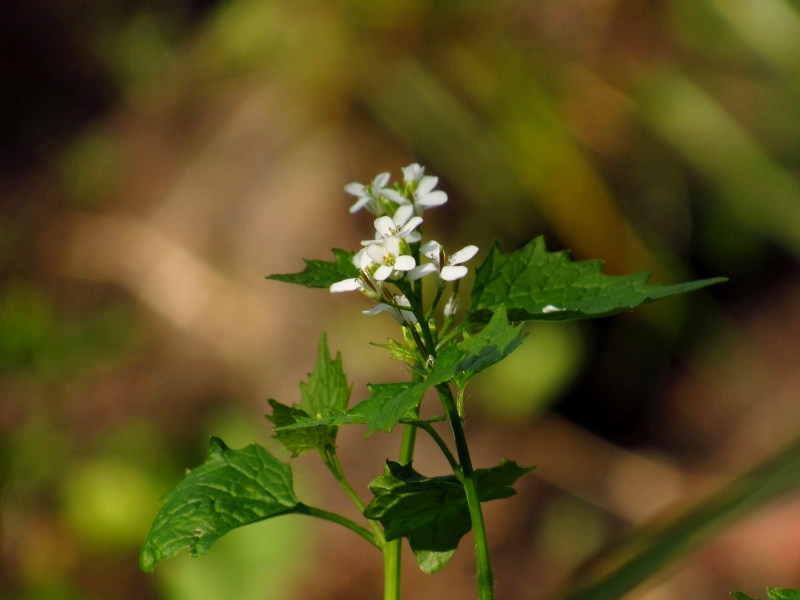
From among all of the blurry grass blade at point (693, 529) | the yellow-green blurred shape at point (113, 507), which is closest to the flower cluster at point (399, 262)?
the blurry grass blade at point (693, 529)

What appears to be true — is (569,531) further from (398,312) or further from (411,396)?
(411,396)

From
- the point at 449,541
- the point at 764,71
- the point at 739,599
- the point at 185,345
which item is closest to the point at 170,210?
the point at 185,345

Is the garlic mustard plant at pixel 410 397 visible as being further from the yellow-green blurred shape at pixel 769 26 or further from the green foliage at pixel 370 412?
the yellow-green blurred shape at pixel 769 26

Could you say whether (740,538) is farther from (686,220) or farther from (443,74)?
(443,74)

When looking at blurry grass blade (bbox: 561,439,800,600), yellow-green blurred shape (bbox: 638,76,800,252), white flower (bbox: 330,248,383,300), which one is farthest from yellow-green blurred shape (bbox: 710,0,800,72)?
white flower (bbox: 330,248,383,300)

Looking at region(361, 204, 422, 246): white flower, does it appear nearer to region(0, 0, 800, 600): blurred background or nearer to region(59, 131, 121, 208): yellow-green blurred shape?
region(0, 0, 800, 600): blurred background

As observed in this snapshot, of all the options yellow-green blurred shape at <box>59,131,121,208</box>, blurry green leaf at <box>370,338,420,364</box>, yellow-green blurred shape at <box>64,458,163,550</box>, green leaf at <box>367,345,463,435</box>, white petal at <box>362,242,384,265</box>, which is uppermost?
yellow-green blurred shape at <box>59,131,121,208</box>

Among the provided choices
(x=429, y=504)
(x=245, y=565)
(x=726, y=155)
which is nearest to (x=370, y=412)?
(x=429, y=504)
